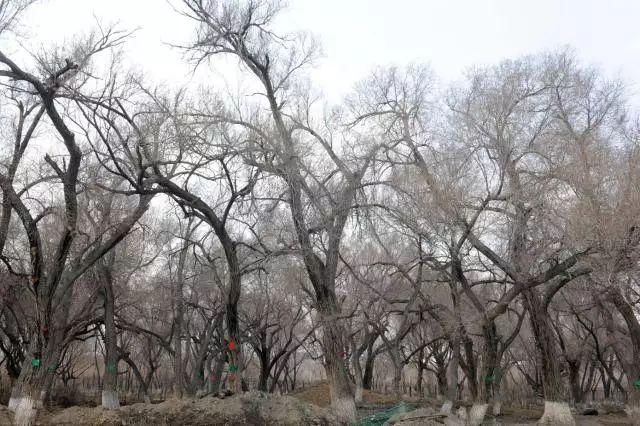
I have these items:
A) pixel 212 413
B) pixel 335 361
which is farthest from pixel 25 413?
pixel 335 361

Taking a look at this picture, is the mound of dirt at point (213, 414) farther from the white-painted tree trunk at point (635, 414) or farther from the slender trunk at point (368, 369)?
the slender trunk at point (368, 369)

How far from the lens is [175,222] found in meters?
28.7

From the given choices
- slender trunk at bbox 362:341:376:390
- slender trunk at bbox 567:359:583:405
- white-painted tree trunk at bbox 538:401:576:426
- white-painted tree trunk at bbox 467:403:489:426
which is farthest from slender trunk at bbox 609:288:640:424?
slender trunk at bbox 362:341:376:390

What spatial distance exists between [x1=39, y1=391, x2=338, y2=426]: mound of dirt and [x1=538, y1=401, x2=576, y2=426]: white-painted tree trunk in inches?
321

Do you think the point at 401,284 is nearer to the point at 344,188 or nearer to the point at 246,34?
the point at 344,188

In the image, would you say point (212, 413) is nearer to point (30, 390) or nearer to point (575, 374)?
point (30, 390)

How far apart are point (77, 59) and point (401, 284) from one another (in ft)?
61.7

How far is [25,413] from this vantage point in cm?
1299

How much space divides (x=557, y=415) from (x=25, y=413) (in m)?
14.6

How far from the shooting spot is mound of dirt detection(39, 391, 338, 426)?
12570 mm

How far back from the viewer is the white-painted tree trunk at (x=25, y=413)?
1291 centimetres

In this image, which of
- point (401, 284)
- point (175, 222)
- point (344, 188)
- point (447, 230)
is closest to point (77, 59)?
point (344, 188)

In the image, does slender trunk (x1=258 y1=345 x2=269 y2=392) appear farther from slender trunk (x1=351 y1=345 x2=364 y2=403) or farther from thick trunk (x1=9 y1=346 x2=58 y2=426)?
thick trunk (x1=9 y1=346 x2=58 y2=426)

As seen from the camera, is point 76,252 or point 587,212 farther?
point 76,252
